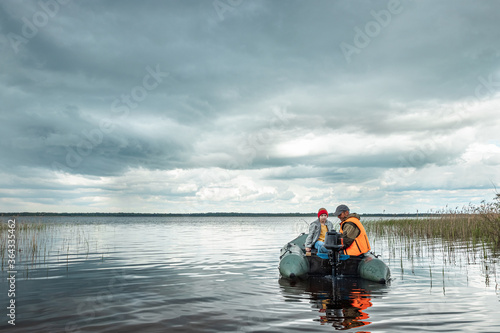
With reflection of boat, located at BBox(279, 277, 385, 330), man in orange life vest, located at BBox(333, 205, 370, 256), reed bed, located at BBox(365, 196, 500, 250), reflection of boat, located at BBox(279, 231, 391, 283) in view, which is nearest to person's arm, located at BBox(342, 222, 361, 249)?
man in orange life vest, located at BBox(333, 205, 370, 256)

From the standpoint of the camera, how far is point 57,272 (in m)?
13.7

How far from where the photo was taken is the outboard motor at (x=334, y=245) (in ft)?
34.2

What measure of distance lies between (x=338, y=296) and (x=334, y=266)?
5.63ft

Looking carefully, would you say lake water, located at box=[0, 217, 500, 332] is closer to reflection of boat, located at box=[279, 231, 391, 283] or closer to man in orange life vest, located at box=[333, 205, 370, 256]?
reflection of boat, located at box=[279, 231, 391, 283]

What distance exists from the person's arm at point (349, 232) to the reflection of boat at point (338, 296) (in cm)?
122

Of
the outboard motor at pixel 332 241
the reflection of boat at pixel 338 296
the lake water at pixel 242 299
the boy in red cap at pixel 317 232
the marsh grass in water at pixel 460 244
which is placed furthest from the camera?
the marsh grass in water at pixel 460 244

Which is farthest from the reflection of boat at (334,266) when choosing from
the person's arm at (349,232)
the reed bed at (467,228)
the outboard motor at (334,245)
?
the reed bed at (467,228)

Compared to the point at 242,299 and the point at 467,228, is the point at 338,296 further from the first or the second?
the point at 467,228

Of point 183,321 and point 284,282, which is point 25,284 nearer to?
point 183,321

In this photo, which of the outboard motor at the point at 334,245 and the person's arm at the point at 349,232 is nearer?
the outboard motor at the point at 334,245

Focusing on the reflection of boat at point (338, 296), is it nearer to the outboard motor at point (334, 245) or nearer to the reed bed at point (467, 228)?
the outboard motor at point (334, 245)

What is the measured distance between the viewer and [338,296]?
30.0 feet

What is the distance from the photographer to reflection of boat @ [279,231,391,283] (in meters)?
10.5

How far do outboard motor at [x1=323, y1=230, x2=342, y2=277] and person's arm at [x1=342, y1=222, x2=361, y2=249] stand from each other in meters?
0.41
